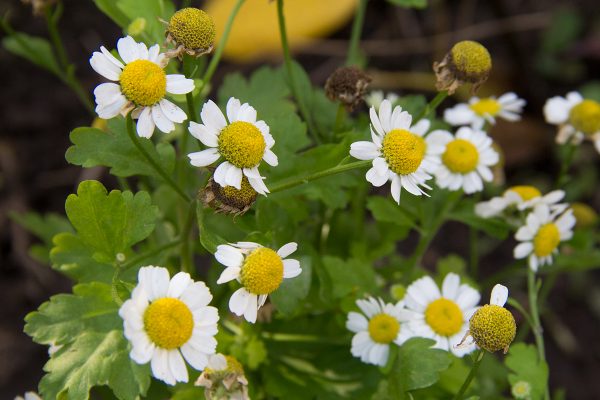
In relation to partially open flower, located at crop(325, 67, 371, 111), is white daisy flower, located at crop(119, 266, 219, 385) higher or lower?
lower

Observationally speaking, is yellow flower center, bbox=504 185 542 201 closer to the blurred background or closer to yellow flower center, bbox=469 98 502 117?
yellow flower center, bbox=469 98 502 117

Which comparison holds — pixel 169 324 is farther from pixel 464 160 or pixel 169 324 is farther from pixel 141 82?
pixel 464 160

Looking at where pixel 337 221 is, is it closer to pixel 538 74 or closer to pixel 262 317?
pixel 262 317

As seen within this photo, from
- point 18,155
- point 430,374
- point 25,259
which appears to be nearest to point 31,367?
point 25,259

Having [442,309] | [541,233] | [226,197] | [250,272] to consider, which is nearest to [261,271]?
[250,272]

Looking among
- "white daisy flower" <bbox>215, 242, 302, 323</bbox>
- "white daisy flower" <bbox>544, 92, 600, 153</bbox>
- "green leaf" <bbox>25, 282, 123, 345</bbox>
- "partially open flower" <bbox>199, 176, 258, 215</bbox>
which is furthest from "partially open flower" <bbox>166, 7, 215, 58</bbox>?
"white daisy flower" <bbox>544, 92, 600, 153</bbox>

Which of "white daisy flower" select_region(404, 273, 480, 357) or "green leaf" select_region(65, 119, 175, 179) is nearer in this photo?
"green leaf" select_region(65, 119, 175, 179)
